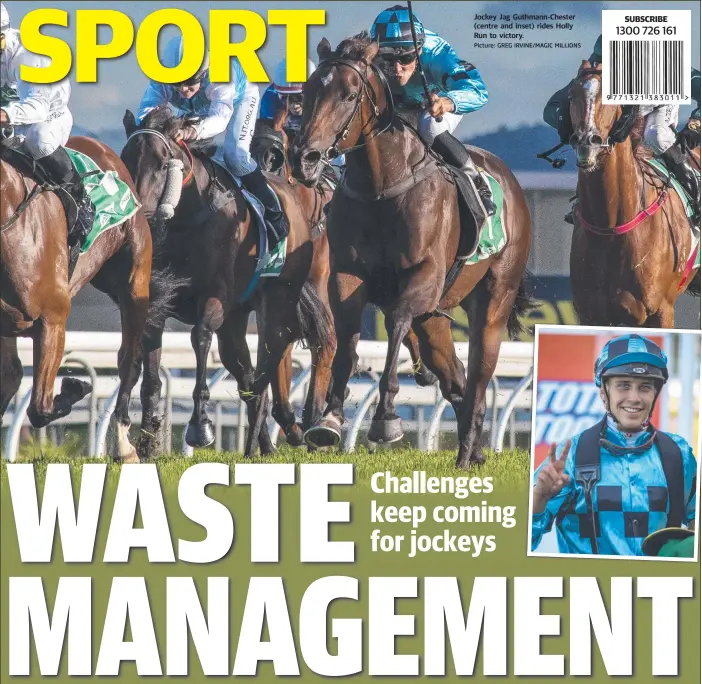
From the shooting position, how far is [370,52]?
6.99m

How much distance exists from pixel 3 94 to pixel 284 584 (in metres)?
2.33

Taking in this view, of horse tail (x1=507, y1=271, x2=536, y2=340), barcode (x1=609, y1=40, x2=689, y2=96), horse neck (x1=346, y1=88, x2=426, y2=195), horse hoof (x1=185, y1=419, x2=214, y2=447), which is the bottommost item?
horse hoof (x1=185, y1=419, x2=214, y2=447)

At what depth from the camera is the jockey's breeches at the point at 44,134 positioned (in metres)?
6.97

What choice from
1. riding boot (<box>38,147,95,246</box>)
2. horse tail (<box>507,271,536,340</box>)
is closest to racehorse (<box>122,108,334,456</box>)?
riding boot (<box>38,147,95,246</box>)

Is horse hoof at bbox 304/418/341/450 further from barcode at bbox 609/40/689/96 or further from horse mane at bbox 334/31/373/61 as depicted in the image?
barcode at bbox 609/40/689/96

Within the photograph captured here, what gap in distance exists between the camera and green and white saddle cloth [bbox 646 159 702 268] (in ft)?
26.4

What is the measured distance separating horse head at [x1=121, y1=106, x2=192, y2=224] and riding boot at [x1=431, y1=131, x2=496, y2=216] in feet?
3.99

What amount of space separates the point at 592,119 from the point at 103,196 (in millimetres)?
2097

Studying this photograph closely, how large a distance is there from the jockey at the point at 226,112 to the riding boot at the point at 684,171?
1.87m

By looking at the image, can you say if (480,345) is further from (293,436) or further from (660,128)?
(660,128)

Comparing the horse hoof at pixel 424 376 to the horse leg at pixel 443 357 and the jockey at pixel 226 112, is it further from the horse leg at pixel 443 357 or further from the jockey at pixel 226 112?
the jockey at pixel 226 112

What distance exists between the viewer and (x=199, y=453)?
8711 millimetres

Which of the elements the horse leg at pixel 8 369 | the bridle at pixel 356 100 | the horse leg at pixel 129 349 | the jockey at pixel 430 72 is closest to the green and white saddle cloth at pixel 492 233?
the jockey at pixel 430 72

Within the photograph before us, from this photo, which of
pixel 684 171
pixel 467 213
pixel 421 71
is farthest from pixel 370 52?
pixel 684 171
